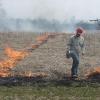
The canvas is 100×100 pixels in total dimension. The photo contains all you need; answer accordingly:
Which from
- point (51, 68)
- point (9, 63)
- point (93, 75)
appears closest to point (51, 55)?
point (51, 68)

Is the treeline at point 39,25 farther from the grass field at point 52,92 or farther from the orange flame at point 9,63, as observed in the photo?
the grass field at point 52,92

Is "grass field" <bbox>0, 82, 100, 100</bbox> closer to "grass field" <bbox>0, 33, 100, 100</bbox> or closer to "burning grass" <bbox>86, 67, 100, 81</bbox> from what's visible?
"grass field" <bbox>0, 33, 100, 100</bbox>

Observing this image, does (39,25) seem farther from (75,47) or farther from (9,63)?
(75,47)

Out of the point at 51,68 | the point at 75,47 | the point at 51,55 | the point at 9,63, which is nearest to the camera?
the point at 75,47

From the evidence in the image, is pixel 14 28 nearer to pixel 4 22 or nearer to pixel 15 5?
pixel 4 22

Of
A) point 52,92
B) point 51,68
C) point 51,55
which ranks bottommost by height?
point 52,92

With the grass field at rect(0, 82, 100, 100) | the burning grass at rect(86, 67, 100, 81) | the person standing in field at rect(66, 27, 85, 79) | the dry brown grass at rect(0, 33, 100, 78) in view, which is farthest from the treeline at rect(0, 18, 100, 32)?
the grass field at rect(0, 82, 100, 100)

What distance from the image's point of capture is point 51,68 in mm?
24266

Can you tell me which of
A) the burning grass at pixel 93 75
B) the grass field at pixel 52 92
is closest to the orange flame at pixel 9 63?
the grass field at pixel 52 92

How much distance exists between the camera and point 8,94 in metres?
17.2

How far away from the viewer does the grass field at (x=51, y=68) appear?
17.2m

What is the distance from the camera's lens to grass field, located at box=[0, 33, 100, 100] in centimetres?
1717

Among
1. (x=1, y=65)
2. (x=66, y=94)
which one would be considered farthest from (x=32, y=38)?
(x=66, y=94)

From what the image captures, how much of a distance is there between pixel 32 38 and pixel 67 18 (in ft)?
66.3
